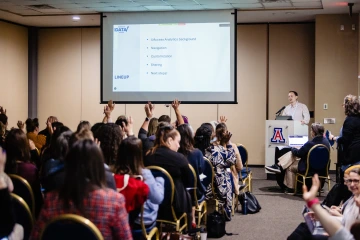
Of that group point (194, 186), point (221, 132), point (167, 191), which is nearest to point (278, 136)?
point (221, 132)

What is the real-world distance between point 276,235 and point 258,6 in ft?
17.0

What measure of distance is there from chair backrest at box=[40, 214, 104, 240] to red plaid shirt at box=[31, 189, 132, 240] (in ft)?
0.44

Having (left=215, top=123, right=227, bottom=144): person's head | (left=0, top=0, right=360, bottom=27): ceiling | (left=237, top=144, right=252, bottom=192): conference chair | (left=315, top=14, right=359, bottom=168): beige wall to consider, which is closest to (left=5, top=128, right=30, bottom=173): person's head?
(left=215, top=123, right=227, bottom=144): person's head

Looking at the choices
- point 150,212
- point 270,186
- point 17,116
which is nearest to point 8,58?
point 17,116

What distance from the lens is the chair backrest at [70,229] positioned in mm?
2504

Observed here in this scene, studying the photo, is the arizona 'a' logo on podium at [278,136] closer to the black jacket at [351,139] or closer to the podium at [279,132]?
the podium at [279,132]

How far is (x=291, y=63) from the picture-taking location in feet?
39.7

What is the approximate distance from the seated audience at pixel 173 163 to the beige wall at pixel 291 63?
7794 millimetres

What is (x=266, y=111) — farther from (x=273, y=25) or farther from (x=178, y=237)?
(x=178, y=237)

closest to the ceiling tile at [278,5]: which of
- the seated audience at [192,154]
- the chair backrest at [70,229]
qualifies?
the seated audience at [192,154]

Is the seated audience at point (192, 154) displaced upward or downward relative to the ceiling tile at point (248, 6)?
downward

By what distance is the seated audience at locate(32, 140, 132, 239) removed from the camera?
267 centimetres

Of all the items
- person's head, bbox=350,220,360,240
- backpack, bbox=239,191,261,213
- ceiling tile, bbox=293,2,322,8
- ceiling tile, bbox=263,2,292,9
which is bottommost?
backpack, bbox=239,191,261,213

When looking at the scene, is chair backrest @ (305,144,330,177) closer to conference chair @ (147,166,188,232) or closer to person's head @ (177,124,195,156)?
person's head @ (177,124,195,156)
